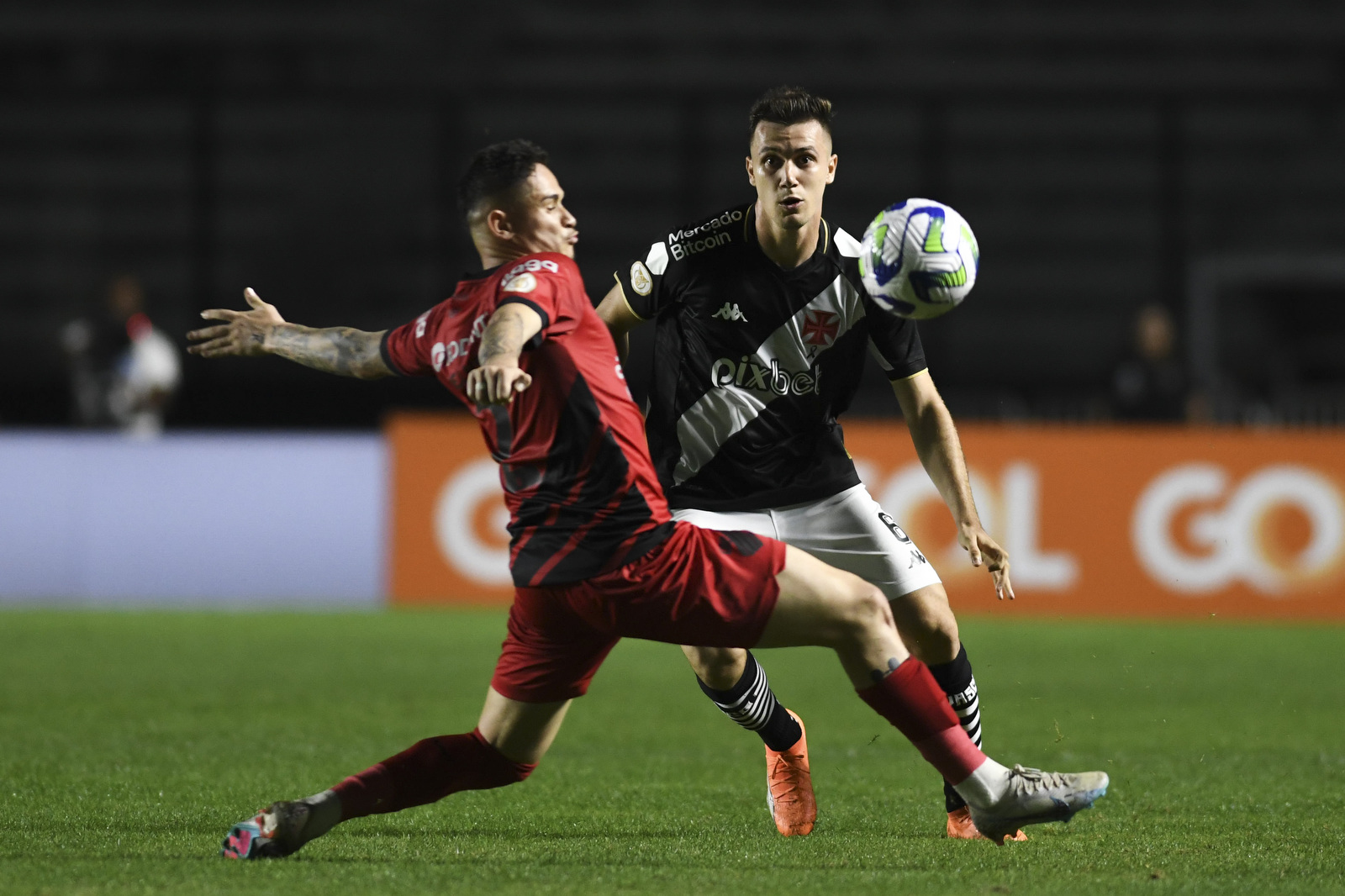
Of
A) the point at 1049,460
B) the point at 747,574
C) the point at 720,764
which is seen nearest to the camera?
the point at 747,574

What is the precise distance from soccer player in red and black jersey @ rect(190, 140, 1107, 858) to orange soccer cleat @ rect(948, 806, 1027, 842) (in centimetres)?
58

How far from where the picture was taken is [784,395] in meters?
5.32

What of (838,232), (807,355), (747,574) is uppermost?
(838,232)

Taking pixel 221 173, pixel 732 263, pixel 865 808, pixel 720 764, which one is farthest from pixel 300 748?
pixel 221 173

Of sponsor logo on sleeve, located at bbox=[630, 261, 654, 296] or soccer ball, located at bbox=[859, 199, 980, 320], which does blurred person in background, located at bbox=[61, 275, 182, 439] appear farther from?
soccer ball, located at bbox=[859, 199, 980, 320]

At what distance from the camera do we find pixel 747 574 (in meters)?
4.22

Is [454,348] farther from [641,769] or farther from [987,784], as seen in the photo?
[641,769]

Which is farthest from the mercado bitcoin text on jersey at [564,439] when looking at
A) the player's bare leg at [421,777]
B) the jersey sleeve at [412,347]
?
the player's bare leg at [421,777]

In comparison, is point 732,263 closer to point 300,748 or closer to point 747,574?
point 747,574

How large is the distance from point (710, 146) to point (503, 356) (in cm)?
1902

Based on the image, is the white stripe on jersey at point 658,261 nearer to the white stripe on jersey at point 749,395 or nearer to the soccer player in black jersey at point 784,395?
the soccer player in black jersey at point 784,395

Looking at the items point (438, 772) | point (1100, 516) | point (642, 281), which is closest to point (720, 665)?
point (438, 772)

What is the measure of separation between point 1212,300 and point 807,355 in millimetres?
17702

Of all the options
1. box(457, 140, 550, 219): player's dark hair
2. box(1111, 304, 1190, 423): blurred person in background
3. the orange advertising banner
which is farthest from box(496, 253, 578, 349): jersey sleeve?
box(1111, 304, 1190, 423): blurred person in background
